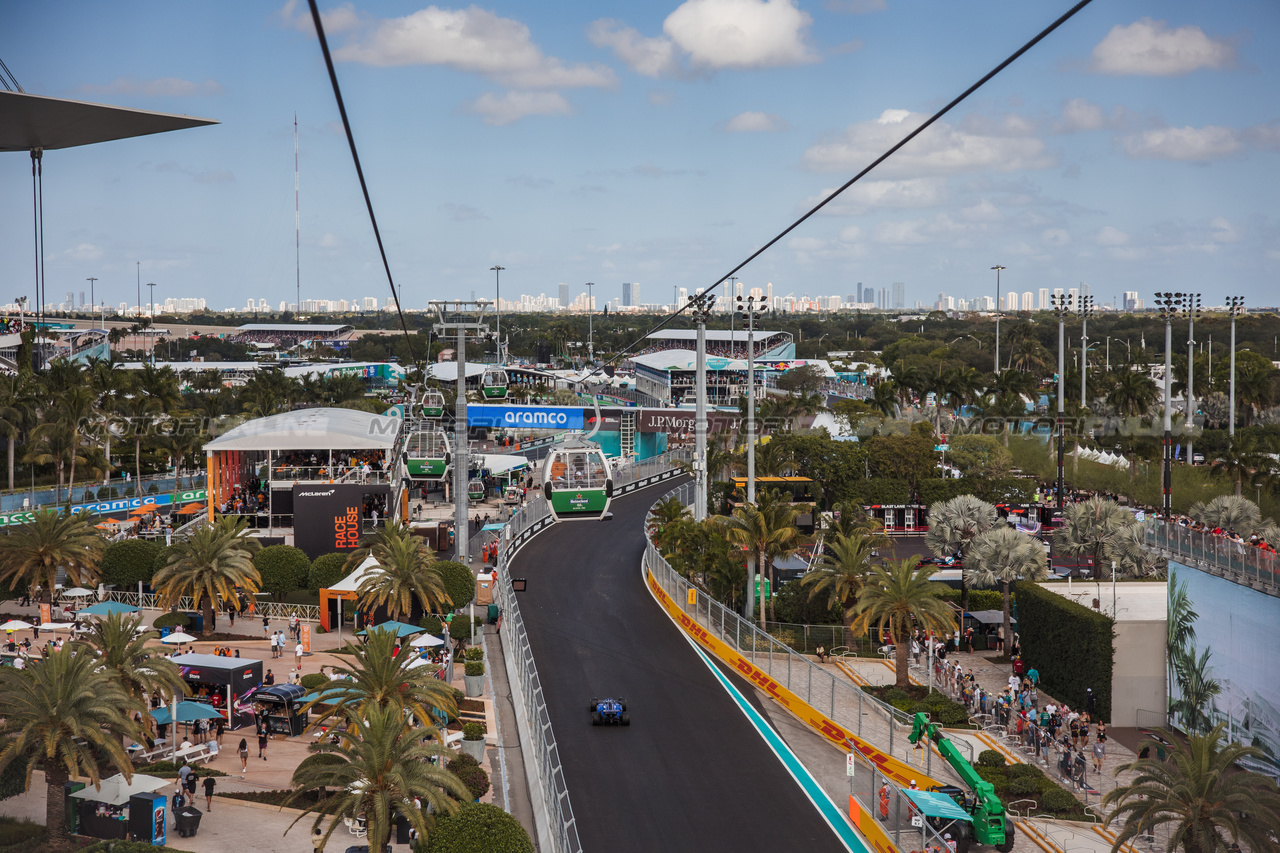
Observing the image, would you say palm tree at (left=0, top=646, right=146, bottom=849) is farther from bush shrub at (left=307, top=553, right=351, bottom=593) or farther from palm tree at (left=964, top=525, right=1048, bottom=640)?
palm tree at (left=964, top=525, right=1048, bottom=640)

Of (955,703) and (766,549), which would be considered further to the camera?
(766,549)

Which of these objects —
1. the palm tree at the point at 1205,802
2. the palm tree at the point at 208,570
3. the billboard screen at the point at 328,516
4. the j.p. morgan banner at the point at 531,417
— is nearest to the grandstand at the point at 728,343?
the j.p. morgan banner at the point at 531,417

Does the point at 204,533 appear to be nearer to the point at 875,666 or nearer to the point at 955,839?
the point at 875,666

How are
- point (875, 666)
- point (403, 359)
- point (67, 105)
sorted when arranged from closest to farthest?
point (67, 105)
point (875, 666)
point (403, 359)

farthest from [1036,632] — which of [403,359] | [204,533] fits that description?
[403,359]

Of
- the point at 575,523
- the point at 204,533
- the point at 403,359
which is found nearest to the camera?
the point at 204,533

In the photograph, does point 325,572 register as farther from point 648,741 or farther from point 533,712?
point 648,741

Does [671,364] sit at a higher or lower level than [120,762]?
higher

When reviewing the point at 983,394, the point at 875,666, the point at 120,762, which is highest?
the point at 983,394

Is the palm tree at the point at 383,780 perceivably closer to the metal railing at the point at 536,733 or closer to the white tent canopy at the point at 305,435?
the metal railing at the point at 536,733
